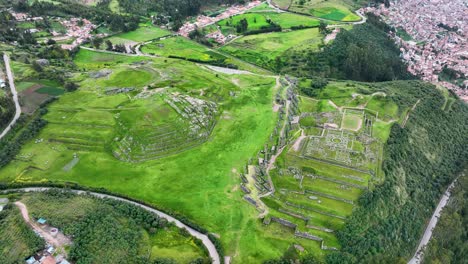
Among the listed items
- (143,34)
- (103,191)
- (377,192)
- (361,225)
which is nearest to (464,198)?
(377,192)

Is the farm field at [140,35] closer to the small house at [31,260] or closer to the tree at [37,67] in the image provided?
the tree at [37,67]

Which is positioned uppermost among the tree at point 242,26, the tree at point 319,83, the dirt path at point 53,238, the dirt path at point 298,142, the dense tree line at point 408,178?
the dirt path at point 53,238

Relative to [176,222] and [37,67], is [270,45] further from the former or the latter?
[176,222]

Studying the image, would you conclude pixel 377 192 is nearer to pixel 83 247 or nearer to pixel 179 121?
pixel 179 121

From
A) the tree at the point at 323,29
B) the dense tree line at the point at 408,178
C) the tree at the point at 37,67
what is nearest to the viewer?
the dense tree line at the point at 408,178

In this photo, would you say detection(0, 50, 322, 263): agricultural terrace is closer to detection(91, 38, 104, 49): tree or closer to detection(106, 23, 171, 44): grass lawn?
detection(91, 38, 104, 49): tree

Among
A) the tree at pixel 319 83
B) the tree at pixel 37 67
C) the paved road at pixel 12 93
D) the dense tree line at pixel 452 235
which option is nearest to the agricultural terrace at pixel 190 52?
the tree at pixel 319 83

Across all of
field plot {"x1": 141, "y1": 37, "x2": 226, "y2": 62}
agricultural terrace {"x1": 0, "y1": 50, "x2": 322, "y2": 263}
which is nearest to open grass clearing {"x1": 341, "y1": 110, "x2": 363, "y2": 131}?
agricultural terrace {"x1": 0, "y1": 50, "x2": 322, "y2": 263}

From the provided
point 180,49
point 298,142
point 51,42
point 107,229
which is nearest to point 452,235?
point 298,142
